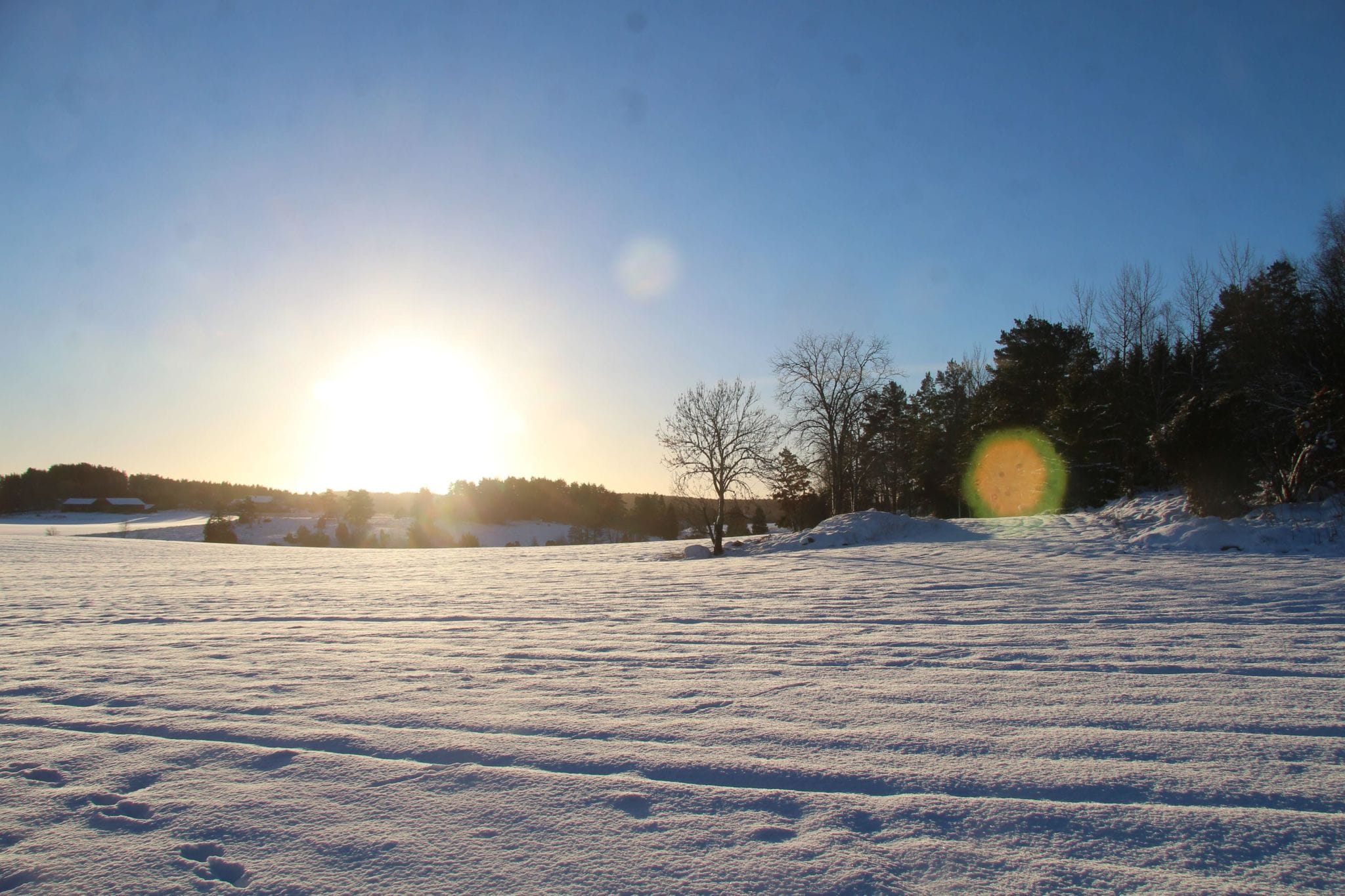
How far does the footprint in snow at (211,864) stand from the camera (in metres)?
1.95

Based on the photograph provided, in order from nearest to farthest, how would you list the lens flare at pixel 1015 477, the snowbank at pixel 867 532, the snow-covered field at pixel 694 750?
the snow-covered field at pixel 694 750 < the snowbank at pixel 867 532 < the lens flare at pixel 1015 477

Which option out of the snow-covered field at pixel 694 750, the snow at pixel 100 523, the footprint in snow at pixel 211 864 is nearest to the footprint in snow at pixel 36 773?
the snow-covered field at pixel 694 750

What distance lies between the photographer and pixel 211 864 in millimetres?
2018

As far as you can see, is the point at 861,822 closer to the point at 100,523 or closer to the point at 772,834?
the point at 772,834

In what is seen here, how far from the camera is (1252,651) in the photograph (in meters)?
4.23

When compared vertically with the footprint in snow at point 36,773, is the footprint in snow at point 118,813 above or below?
below

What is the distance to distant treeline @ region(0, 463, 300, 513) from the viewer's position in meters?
49.5

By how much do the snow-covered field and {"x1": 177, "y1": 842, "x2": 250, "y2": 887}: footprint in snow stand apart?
2 centimetres

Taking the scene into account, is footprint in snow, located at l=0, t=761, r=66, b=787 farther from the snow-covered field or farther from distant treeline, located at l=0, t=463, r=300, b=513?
distant treeline, located at l=0, t=463, r=300, b=513

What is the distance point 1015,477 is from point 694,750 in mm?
28828

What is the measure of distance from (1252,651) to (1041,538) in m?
10.9

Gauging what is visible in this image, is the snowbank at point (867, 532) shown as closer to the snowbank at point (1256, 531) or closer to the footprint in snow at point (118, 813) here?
the snowbank at point (1256, 531)

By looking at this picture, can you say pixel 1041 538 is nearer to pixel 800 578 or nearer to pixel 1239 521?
pixel 1239 521

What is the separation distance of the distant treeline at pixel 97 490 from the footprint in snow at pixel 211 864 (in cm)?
5885
